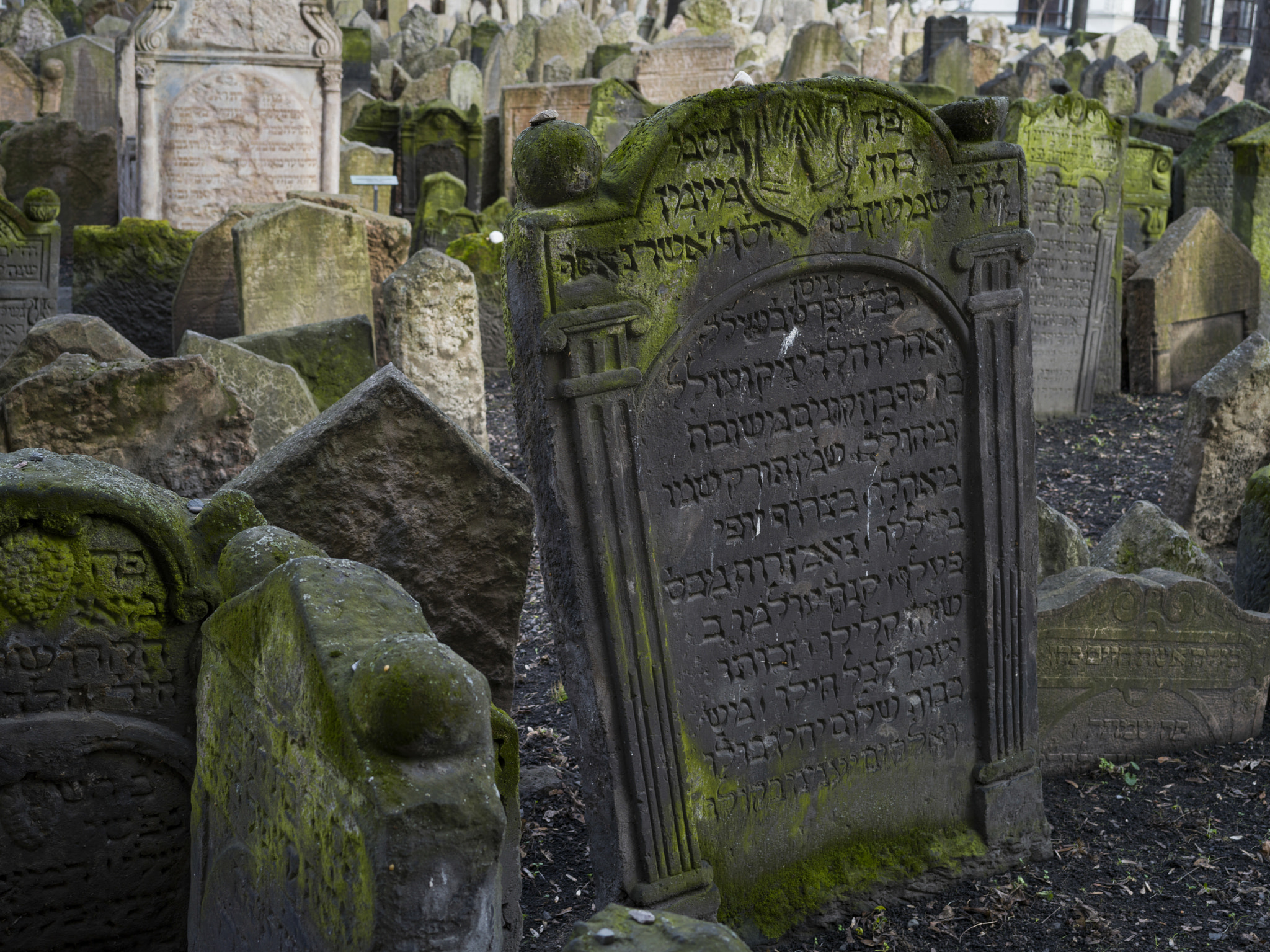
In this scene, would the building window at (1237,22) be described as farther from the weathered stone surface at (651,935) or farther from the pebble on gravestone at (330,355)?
the weathered stone surface at (651,935)

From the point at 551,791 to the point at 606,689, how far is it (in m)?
1.06

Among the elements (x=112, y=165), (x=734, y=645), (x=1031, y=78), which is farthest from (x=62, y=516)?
(x=1031, y=78)

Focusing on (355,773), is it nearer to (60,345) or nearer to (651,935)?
(651,935)

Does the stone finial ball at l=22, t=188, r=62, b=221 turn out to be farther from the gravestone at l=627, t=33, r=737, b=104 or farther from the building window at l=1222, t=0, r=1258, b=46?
the building window at l=1222, t=0, r=1258, b=46

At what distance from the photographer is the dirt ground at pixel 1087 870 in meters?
3.27

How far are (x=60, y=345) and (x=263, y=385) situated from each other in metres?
0.96

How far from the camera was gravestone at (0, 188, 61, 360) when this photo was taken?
7305 mm

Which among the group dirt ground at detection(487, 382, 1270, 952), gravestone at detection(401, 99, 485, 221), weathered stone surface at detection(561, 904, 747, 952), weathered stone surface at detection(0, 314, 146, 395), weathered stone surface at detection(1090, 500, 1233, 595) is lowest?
dirt ground at detection(487, 382, 1270, 952)

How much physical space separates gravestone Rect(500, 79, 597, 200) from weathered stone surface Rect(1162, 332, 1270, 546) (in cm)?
1054

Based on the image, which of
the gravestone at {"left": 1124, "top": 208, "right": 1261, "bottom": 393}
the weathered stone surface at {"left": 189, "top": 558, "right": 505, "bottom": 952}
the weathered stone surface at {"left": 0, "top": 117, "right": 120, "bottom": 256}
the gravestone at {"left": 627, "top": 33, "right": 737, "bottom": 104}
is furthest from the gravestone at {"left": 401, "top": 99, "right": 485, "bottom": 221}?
the weathered stone surface at {"left": 189, "top": 558, "right": 505, "bottom": 952}

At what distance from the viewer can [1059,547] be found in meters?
4.73

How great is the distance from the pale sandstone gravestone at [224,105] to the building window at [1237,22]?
40242 mm

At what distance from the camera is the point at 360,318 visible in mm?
6219

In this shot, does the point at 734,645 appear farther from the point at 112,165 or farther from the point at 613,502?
the point at 112,165
